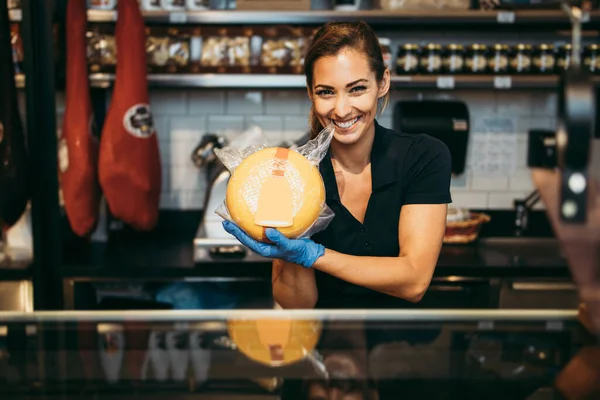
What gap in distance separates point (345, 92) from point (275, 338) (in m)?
0.58

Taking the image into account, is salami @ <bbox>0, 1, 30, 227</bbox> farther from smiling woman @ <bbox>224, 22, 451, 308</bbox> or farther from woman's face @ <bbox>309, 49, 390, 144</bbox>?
woman's face @ <bbox>309, 49, 390, 144</bbox>

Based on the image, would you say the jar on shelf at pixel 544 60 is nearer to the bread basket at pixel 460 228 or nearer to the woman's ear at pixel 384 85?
the bread basket at pixel 460 228

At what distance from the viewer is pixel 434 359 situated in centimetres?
141

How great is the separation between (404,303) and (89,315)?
2.98 feet

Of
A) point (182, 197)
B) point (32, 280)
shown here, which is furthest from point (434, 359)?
point (182, 197)

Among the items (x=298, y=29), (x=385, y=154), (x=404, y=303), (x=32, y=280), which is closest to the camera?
(x=385, y=154)

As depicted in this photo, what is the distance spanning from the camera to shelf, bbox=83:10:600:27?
10.9ft

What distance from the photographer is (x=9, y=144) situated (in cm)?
299

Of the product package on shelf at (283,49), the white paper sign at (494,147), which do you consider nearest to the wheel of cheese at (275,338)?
the product package on shelf at (283,49)

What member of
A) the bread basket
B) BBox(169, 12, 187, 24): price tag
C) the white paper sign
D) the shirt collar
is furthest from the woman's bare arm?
the white paper sign

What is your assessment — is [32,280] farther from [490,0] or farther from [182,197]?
[490,0]

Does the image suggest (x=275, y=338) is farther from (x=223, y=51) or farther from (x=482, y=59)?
(x=482, y=59)

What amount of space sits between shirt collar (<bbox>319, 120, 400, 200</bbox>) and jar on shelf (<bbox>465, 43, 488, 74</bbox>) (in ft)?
5.68

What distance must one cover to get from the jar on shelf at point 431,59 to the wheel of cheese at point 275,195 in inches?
83.4
